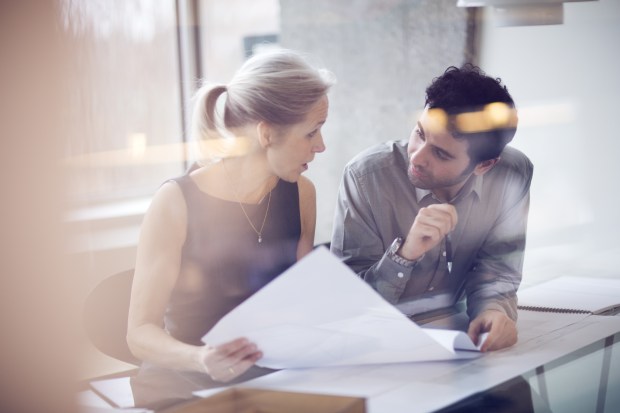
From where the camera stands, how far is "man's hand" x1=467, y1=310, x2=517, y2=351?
29.6 inches

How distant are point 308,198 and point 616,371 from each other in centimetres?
37

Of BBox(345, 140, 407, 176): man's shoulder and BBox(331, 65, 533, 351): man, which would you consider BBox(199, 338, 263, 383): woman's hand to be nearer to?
BBox(331, 65, 533, 351): man

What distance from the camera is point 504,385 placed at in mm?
647

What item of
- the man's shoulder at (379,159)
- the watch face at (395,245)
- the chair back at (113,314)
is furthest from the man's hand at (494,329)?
the chair back at (113,314)

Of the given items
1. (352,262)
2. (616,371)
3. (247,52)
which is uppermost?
(247,52)

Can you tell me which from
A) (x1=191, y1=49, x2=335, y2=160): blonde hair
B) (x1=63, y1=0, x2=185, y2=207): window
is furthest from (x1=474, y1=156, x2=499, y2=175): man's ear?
(x1=63, y1=0, x2=185, y2=207): window

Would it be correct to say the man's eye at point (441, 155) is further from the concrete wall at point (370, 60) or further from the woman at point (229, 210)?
the woman at point (229, 210)

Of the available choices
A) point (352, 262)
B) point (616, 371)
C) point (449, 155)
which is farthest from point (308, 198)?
point (616, 371)

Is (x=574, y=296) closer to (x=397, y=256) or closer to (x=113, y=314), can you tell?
(x=397, y=256)

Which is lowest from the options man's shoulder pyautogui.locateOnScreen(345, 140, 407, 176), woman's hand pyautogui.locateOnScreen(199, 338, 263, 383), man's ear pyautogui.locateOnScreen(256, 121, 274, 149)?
woman's hand pyautogui.locateOnScreen(199, 338, 263, 383)

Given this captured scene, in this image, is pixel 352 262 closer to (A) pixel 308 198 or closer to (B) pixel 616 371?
(A) pixel 308 198

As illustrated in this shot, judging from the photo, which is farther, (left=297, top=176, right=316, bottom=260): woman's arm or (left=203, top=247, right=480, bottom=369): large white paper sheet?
(left=297, top=176, right=316, bottom=260): woman's arm

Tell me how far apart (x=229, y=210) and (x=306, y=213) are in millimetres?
97

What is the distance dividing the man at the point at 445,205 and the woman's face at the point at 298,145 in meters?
0.13
